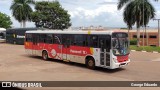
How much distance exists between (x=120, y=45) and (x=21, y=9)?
40269mm

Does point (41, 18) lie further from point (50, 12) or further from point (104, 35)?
point (104, 35)

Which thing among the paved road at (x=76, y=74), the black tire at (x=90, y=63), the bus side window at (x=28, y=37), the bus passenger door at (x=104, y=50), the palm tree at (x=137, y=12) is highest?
the palm tree at (x=137, y=12)

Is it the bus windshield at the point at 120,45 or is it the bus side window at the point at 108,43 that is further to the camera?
the bus windshield at the point at 120,45

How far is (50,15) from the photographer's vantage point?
169 ft

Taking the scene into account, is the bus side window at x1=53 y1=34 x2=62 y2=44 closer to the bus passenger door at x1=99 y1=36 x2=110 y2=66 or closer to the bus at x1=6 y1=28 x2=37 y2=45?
the bus passenger door at x1=99 y1=36 x2=110 y2=66

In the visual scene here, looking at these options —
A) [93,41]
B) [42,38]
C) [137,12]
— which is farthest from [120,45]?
[137,12]

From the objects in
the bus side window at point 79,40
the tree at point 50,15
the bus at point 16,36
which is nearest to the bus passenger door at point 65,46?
the bus side window at point 79,40

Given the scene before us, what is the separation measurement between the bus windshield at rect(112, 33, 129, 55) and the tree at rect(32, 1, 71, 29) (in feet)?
117

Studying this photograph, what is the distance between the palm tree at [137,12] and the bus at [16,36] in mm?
15574

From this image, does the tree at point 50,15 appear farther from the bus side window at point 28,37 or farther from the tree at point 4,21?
the bus side window at point 28,37

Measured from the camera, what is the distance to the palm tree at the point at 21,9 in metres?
53.2

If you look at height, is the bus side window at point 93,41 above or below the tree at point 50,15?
below

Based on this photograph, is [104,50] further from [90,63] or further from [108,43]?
[90,63]

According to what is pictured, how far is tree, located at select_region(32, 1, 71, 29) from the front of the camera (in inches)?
2013
